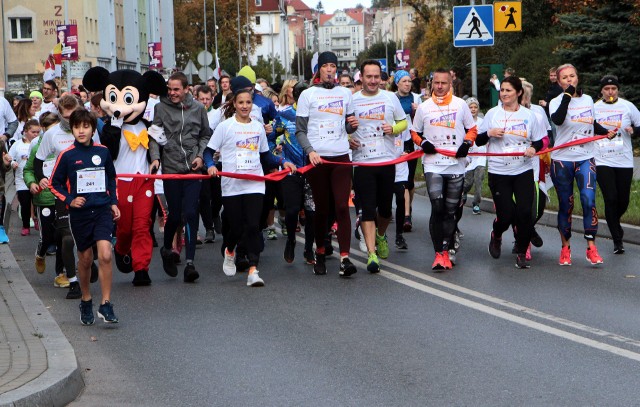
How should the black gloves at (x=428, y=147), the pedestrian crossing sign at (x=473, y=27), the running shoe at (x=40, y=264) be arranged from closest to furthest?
the black gloves at (x=428, y=147)
the running shoe at (x=40, y=264)
the pedestrian crossing sign at (x=473, y=27)

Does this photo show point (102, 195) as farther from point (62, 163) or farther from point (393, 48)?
point (393, 48)

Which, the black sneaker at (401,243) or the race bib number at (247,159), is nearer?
the race bib number at (247,159)

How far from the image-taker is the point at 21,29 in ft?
232

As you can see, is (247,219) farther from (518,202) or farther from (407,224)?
(407,224)

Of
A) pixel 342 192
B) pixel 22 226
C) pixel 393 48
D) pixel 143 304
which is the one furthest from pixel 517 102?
pixel 393 48

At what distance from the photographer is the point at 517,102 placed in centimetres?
1290

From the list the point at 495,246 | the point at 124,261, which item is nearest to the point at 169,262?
the point at 124,261

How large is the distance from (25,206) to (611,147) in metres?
7.81

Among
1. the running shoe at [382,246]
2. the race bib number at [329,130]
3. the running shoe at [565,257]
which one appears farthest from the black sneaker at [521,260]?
the race bib number at [329,130]

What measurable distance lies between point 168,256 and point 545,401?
6.17 m

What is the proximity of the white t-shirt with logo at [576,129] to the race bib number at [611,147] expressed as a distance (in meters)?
0.41

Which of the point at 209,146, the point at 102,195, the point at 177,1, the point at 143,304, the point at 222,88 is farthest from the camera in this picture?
the point at 177,1

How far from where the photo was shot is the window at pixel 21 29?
70.2 meters

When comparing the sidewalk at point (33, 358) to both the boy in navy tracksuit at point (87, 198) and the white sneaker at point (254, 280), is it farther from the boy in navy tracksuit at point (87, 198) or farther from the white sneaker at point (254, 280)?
the white sneaker at point (254, 280)
